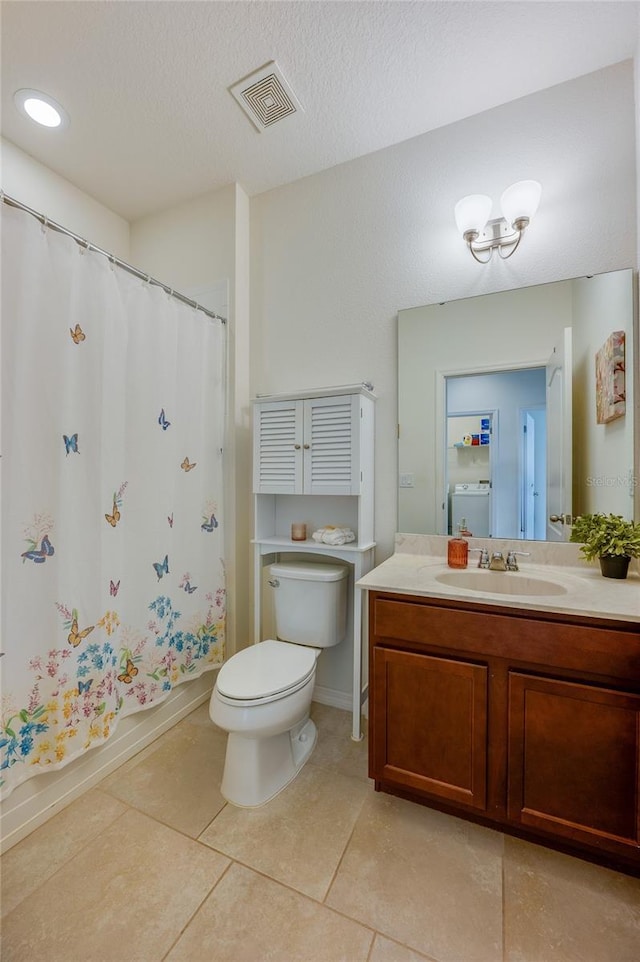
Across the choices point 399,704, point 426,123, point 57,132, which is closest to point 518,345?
point 426,123

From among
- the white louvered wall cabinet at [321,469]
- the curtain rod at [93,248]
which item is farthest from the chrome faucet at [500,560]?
the curtain rod at [93,248]

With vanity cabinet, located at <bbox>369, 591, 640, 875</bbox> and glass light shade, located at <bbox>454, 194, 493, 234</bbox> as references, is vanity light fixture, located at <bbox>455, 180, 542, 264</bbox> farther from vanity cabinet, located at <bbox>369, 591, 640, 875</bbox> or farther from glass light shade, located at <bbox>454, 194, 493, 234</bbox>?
vanity cabinet, located at <bbox>369, 591, 640, 875</bbox>

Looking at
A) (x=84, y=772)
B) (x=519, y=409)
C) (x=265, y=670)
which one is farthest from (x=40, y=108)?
(x=84, y=772)

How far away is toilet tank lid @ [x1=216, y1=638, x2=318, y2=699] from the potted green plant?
3.73 ft

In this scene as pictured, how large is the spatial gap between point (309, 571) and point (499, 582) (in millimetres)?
814

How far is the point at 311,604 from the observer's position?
6.08 ft

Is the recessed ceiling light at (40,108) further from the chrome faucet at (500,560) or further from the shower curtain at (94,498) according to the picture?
the chrome faucet at (500,560)

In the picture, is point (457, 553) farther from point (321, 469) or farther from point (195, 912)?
point (195, 912)

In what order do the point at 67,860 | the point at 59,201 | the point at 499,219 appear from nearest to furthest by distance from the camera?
1. the point at 67,860
2. the point at 499,219
3. the point at 59,201

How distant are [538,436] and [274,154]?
1.84 m

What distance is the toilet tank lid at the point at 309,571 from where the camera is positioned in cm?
183

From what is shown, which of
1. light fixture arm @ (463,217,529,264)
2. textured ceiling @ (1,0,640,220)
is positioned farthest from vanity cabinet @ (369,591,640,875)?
textured ceiling @ (1,0,640,220)

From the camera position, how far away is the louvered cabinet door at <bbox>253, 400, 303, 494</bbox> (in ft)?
6.16

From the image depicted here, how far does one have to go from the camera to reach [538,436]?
5.32 ft
